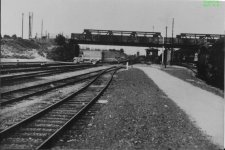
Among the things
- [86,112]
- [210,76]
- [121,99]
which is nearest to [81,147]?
[86,112]

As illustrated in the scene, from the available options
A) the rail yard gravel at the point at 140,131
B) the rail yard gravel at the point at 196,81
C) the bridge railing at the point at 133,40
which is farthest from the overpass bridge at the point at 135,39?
the rail yard gravel at the point at 140,131

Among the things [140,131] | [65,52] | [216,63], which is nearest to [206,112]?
[140,131]

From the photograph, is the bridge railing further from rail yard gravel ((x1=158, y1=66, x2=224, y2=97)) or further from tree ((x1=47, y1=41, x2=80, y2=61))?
rail yard gravel ((x1=158, y1=66, x2=224, y2=97))

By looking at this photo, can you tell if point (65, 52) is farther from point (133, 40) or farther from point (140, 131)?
point (140, 131)

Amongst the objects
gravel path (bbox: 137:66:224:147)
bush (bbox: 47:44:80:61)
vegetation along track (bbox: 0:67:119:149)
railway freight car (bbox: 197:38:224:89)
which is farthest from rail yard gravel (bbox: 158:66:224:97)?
bush (bbox: 47:44:80:61)

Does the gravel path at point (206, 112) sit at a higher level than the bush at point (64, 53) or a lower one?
lower

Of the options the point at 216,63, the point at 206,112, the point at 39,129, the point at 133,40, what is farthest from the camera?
the point at 133,40

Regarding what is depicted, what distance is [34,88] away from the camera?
58.7 feet

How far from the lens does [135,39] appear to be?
59.9 m

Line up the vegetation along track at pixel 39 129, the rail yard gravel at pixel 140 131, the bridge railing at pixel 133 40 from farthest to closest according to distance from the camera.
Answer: the bridge railing at pixel 133 40 → the rail yard gravel at pixel 140 131 → the vegetation along track at pixel 39 129

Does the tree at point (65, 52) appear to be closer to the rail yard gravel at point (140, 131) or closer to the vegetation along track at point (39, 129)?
the rail yard gravel at point (140, 131)

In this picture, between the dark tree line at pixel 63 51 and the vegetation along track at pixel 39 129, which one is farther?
the dark tree line at pixel 63 51

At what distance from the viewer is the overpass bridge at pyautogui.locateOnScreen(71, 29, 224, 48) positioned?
191 ft

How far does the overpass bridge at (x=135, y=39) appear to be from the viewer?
5825 cm
